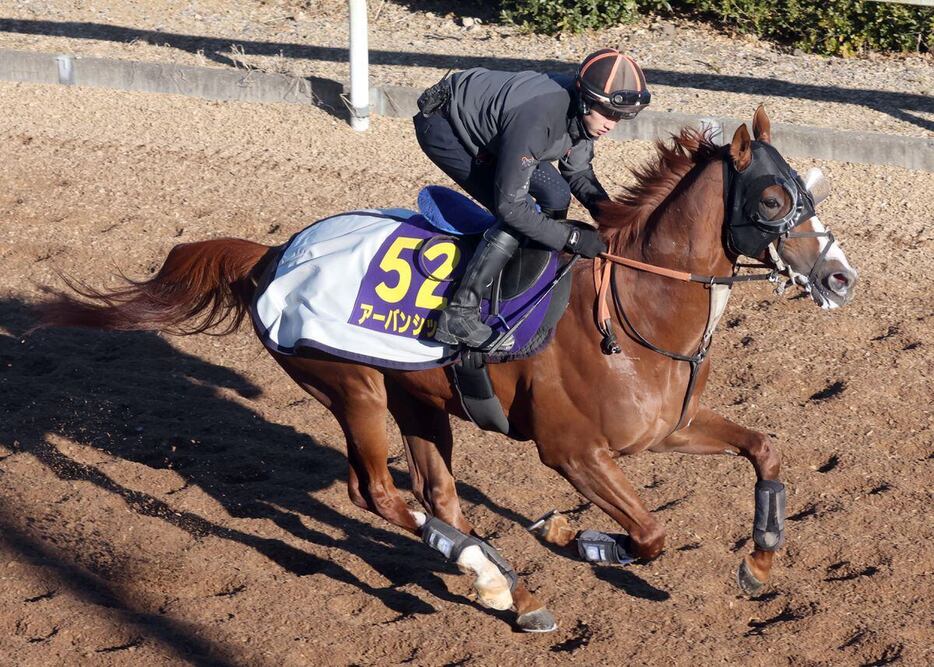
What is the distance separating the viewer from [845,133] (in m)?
8.14

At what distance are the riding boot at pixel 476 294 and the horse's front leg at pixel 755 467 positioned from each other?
2.64ft

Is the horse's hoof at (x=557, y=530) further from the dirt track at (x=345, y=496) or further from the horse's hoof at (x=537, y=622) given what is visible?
the horse's hoof at (x=537, y=622)

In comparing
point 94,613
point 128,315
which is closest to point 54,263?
point 128,315

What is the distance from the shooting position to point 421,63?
1020 centimetres

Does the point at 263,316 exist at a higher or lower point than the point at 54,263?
higher

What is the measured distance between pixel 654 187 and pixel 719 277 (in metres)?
0.44

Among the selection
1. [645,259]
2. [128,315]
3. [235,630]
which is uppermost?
[645,259]

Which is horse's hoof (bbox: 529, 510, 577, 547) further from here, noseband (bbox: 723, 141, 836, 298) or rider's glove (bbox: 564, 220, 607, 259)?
noseband (bbox: 723, 141, 836, 298)

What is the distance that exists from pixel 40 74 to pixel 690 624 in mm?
7738

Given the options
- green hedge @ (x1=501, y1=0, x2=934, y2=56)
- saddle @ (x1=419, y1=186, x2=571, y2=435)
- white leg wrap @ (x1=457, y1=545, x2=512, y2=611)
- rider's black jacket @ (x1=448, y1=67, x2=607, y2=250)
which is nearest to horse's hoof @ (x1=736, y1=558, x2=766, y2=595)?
white leg wrap @ (x1=457, y1=545, x2=512, y2=611)

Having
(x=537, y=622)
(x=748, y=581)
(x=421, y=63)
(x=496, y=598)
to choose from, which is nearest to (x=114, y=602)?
(x=496, y=598)

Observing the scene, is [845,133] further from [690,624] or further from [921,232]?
[690,624]

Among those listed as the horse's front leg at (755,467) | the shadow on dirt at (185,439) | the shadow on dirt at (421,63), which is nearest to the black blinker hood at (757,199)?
the horse's front leg at (755,467)

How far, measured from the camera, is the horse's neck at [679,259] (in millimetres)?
4086
